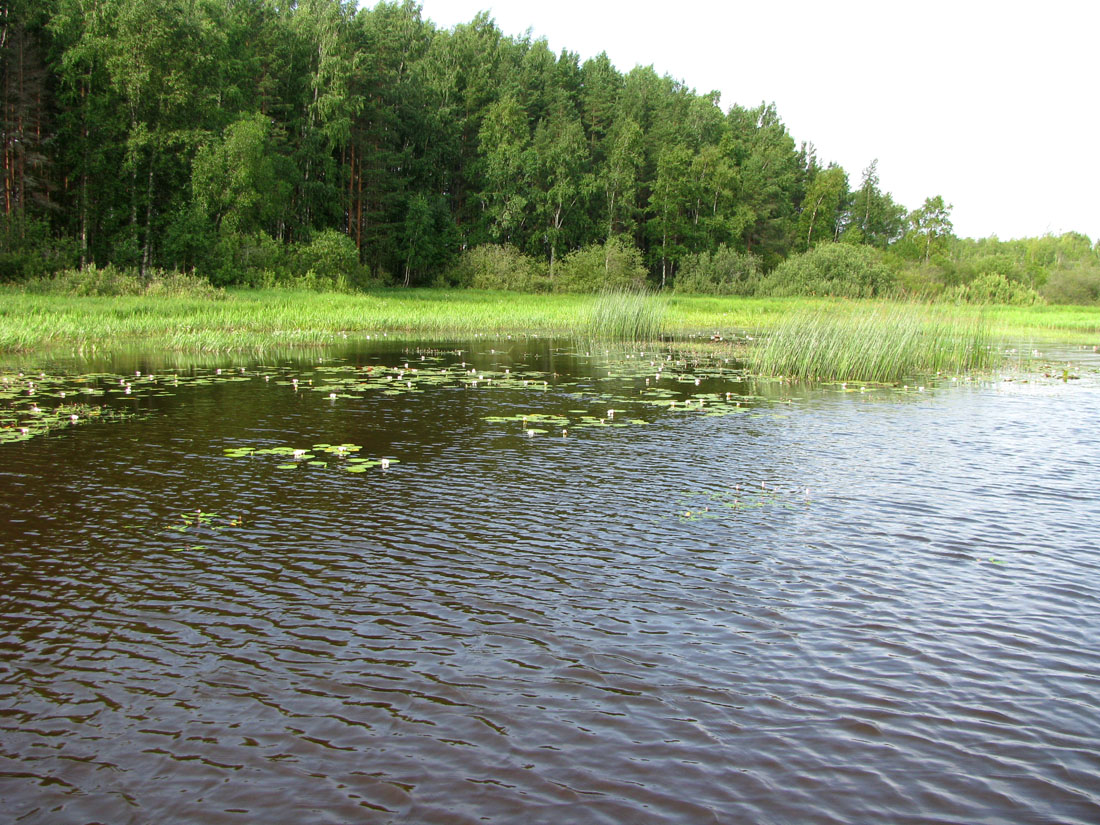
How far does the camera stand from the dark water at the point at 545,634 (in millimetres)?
4484

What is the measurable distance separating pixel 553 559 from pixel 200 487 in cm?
511

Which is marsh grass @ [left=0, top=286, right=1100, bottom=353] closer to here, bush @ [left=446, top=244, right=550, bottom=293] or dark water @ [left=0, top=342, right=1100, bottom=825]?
bush @ [left=446, top=244, right=550, bottom=293]

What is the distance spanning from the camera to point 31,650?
5.96 m

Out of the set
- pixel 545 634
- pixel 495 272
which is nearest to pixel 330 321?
pixel 545 634

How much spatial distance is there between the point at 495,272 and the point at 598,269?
28.5 feet

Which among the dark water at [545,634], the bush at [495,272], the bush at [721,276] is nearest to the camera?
the dark water at [545,634]

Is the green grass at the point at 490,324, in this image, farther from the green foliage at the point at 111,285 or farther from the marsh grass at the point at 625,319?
the green foliage at the point at 111,285

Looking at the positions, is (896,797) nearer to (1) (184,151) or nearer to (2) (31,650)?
(2) (31,650)

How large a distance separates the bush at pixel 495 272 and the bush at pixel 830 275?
735 inches

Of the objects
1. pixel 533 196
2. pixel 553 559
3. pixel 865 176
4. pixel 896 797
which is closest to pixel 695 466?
pixel 553 559

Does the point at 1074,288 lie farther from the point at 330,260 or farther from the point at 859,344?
the point at 859,344

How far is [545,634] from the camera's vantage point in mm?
6324

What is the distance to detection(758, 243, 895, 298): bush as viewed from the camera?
194 ft

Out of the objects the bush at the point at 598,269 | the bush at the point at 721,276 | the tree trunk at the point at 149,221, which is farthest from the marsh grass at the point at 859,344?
the bush at the point at 721,276
